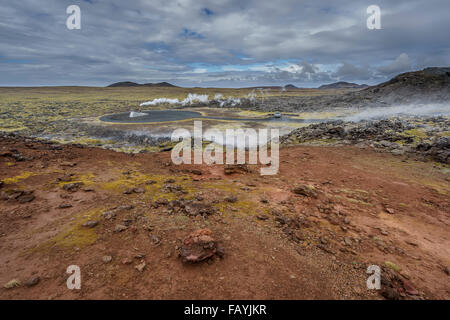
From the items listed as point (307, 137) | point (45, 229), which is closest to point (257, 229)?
point (45, 229)

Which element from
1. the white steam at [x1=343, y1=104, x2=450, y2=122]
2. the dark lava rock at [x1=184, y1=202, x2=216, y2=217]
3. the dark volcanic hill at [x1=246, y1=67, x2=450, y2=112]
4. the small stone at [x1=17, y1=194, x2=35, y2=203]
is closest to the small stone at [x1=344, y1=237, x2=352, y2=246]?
the dark lava rock at [x1=184, y1=202, x2=216, y2=217]

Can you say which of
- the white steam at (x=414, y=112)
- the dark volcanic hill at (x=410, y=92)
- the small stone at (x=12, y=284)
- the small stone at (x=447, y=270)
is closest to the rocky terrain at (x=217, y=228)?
the small stone at (x=12, y=284)

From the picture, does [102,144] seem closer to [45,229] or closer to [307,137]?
[45,229]

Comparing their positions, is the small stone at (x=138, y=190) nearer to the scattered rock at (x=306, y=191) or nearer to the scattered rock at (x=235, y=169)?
the scattered rock at (x=235, y=169)

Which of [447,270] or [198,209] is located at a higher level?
[198,209]

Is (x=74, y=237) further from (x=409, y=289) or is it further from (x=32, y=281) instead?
(x=409, y=289)

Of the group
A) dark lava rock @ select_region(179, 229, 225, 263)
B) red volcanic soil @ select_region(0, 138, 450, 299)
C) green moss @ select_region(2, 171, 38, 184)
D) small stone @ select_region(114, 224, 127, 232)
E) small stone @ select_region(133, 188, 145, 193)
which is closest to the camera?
red volcanic soil @ select_region(0, 138, 450, 299)

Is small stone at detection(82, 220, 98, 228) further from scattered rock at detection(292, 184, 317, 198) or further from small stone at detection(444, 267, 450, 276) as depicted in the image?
small stone at detection(444, 267, 450, 276)

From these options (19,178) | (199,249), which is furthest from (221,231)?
(19,178)
